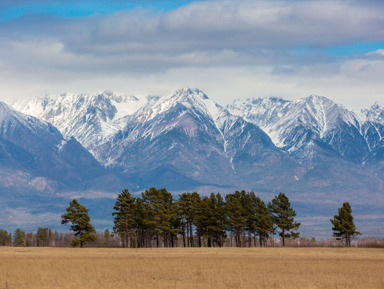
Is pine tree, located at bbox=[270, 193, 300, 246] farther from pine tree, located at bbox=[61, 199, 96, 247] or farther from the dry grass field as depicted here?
the dry grass field

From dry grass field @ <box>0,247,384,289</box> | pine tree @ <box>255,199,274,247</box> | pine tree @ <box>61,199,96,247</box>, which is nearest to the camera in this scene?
dry grass field @ <box>0,247,384,289</box>

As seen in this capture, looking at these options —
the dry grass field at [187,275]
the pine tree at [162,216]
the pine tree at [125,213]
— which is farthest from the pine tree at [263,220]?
the dry grass field at [187,275]

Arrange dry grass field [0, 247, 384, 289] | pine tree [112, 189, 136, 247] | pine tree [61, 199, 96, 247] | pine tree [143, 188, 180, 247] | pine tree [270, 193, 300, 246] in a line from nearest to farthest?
1. dry grass field [0, 247, 384, 289]
2. pine tree [61, 199, 96, 247]
3. pine tree [143, 188, 180, 247]
4. pine tree [112, 189, 136, 247]
5. pine tree [270, 193, 300, 246]

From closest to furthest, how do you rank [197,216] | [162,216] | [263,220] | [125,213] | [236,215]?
1. [162,216]
2. [197,216]
3. [125,213]
4. [236,215]
5. [263,220]

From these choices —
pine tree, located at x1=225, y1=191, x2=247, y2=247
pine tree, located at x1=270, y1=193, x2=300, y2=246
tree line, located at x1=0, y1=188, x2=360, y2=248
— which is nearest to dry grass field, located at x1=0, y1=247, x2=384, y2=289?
tree line, located at x1=0, y1=188, x2=360, y2=248

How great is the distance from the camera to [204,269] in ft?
241

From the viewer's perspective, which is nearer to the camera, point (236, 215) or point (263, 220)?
point (236, 215)

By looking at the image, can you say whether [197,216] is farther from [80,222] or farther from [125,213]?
[80,222]

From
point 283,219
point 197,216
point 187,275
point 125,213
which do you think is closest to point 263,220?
point 283,219

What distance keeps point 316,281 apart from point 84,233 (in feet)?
301

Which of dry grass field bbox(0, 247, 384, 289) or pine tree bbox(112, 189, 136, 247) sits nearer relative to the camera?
dry grass field bbox(0, 247, 384, 289)

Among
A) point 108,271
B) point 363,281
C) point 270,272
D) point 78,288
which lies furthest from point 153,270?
point 363,281

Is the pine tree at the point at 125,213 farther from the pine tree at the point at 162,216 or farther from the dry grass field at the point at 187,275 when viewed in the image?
the dry grass field at the point at 187,275

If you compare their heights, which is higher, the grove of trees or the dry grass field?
the grove of trees
